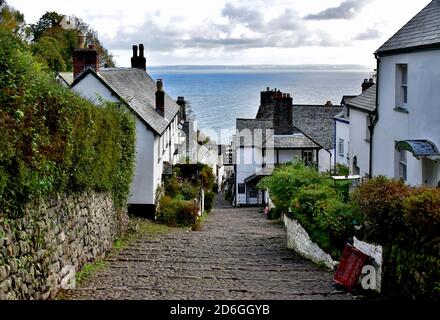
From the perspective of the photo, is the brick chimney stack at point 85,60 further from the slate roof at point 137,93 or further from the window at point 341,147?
the window at point 341,147

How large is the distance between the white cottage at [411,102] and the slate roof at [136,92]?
10685 millimetres

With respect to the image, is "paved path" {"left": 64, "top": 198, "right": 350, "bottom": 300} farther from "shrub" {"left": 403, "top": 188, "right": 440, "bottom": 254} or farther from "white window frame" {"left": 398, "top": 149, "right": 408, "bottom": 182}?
"white window frame" {"left": 398, "top": 149, "right": 408, "bottom": 182}

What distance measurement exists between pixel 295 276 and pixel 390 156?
28.6ft

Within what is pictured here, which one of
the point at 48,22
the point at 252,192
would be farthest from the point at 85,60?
the point at 48,22

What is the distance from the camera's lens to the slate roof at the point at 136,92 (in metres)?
26.8

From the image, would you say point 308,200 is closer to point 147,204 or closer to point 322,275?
point 322,275

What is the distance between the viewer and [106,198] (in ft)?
55.4

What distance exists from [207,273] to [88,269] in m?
2.70

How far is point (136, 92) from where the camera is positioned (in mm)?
30875

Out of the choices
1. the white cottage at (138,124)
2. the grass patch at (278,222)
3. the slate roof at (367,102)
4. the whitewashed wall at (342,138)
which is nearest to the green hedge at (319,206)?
the grass patch at (278,222)

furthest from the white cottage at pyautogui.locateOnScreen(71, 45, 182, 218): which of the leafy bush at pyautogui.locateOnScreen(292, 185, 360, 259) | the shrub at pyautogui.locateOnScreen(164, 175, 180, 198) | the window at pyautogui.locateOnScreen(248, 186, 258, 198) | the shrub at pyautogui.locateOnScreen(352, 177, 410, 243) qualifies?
the window at pyautogui.locateOnScreen(248, 186, 258, 198)

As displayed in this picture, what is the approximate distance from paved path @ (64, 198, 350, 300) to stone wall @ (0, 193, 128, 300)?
59 cm

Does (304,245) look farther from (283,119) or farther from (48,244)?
(283,119)

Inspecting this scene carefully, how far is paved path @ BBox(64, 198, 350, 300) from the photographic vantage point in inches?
427
